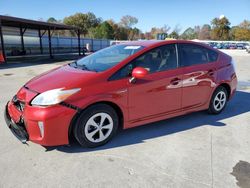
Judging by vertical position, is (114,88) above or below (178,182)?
above

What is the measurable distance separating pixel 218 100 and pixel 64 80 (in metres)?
3.27

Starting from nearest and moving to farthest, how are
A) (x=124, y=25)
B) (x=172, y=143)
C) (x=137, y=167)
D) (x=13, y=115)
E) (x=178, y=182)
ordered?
(x=178, y=182)
(x=137, y=167)
(x=13, y=115)
(x=172, y=143)
(x=124, y=25)

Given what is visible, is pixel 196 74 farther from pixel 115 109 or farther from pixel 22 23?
pixel 22 23

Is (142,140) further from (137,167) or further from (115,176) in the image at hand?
(115,176)

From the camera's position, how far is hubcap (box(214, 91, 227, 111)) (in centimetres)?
495

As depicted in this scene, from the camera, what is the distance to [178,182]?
2.72 meters

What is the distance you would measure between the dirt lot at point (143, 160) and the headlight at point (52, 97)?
0.77 meters

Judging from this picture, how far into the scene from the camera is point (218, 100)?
16.4ft

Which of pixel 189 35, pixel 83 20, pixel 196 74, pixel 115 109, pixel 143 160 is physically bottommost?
pixel 143 160

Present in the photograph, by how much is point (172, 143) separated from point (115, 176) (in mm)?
1260

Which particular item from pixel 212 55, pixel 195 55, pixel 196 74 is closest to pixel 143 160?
pixel 196 74

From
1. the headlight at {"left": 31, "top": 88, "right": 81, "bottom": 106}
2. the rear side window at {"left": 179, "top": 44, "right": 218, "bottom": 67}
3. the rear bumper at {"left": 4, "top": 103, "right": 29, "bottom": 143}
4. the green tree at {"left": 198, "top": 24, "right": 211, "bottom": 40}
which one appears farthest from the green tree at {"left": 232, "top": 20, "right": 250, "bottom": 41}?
the rear bumper at {"left": 4, "top": 103, "right": 29, "bottom": 143}

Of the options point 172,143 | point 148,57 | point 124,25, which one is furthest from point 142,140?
point 124,25

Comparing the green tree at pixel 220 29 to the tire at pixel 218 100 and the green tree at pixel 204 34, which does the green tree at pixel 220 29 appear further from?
→ the tire at pixel 218 100
